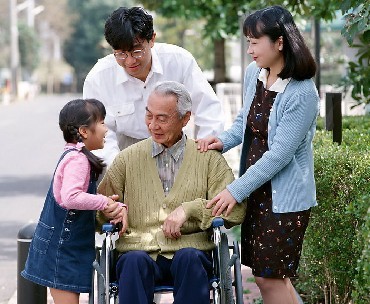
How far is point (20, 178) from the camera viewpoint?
15195mm

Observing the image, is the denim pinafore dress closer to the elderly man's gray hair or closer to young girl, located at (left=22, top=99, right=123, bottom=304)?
young girl, located at (left=22, top=99, right=123, bottom=304)

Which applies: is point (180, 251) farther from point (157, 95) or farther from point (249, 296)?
point (249, 296)

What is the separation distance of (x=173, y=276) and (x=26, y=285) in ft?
4.63

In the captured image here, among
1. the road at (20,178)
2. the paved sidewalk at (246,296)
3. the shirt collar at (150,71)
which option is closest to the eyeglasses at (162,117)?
the shirt collar at (150,71)

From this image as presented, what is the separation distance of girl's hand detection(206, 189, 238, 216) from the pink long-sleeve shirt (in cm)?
51

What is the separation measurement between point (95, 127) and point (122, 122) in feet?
2.14

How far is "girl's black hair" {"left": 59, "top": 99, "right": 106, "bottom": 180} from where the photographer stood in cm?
485

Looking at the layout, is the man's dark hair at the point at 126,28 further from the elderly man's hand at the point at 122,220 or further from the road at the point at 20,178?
the road at the point at 20,178

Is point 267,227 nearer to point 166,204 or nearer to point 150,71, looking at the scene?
point 166,204

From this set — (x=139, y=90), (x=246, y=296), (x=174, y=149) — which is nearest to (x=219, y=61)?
(x=246, y=296)

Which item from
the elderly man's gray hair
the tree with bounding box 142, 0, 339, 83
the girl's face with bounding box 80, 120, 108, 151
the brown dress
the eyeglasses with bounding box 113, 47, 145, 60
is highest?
the tree with bounding box 142, 0, 339, 83

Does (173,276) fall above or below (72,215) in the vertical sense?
below

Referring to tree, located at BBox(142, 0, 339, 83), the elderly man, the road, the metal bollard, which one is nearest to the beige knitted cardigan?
A: the elderly man

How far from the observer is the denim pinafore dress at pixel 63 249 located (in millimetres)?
4887
